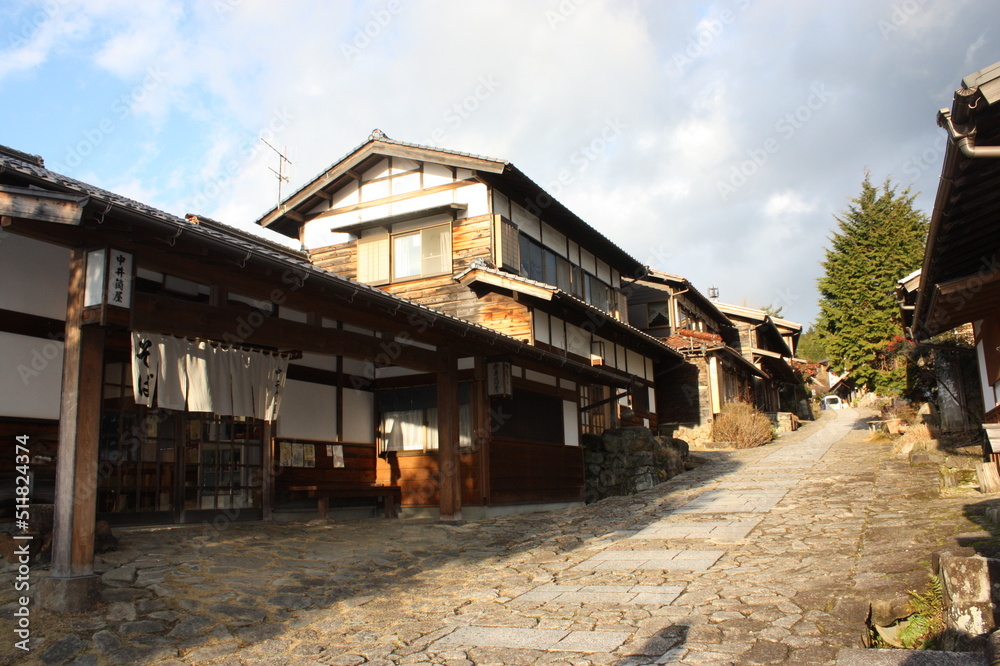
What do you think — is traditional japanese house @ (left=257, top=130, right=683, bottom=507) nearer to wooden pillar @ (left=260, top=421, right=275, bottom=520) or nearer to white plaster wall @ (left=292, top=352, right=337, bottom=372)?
white plaster wall @ (left=292, top=352, right=337, bottom=372)

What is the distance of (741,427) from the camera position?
26.7 metres

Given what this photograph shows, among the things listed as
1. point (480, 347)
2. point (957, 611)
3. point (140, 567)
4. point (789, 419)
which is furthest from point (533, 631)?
point (789, 419)

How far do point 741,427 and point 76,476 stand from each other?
23.5 meters

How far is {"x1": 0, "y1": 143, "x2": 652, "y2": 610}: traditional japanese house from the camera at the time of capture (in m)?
7.20

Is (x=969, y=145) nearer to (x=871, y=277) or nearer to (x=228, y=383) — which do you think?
(x=228, y=383)

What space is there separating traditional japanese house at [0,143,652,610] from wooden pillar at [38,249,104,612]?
1 centimetres


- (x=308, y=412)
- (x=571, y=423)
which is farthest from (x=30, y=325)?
(x=571, y=423)

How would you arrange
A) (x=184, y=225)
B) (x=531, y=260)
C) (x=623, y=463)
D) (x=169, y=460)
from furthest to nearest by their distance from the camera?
1. (x=531, y=260)
2. (x=623, y=463)
3. (x=169, y=460)
4. (x=184, y=225)

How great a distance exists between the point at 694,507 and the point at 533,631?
26.0ft

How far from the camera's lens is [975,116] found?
596 centimetres

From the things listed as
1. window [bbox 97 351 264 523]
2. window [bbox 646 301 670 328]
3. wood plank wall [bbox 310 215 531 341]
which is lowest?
window [bbox 97 351 264 523]

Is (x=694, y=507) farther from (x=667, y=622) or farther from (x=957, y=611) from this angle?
(x=957, y=611)

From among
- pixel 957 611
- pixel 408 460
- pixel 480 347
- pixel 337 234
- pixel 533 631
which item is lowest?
pixel 533 631

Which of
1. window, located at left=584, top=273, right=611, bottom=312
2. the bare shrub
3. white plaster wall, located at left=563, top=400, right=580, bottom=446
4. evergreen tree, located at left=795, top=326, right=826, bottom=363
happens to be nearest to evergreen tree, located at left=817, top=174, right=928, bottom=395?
the bare shrub
